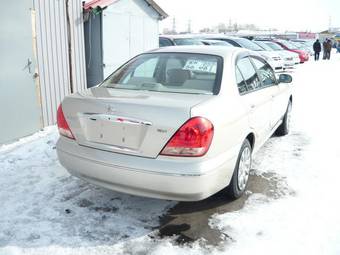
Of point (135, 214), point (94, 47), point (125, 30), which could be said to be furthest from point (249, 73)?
point (125, 30)

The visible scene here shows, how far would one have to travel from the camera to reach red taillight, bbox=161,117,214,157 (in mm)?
3064

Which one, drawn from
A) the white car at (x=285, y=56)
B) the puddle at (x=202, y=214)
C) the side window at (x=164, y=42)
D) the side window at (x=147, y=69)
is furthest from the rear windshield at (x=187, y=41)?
the puddle at (x=202, y=214)

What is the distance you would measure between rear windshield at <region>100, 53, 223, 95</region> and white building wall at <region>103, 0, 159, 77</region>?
4.02m

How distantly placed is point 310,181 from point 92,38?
18.1ft

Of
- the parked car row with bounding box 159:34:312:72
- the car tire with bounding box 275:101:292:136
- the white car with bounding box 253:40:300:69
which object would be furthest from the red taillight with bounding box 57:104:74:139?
the white car with bounding box 253:40:300:69

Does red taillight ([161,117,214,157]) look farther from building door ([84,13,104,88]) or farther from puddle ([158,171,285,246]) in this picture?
building door ([84,13,104,88])

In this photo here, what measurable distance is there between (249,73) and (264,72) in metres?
0.83

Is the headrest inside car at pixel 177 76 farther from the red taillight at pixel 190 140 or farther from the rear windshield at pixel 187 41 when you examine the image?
the rear windshield at pixel 187 41

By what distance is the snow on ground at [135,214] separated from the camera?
3133mm

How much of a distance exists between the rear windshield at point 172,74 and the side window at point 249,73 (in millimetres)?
372

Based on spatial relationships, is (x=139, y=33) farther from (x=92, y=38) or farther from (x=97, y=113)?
(x=97, y=113)

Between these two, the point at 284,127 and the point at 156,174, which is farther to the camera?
the point at 284,127

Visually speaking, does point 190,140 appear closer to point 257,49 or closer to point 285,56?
point 257,49

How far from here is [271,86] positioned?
5238 millimetres
